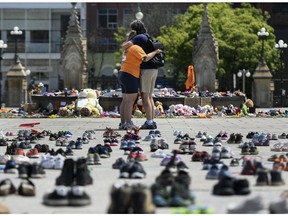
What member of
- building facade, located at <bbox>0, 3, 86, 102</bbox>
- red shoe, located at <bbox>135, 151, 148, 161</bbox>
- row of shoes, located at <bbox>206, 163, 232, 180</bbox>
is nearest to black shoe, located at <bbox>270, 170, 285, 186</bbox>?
row of shoes, located at <bbox>206, 163, 232, 180</bbox>

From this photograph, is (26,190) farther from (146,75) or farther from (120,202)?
(146,75)

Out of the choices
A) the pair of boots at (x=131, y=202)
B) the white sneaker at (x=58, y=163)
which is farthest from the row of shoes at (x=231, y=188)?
the white sneaker at (x=58, y=163)

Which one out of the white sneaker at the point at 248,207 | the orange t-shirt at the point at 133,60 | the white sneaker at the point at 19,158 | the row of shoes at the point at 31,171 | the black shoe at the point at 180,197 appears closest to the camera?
the white sneaker at the point at 248,207

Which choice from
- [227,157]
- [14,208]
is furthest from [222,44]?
[14,208]

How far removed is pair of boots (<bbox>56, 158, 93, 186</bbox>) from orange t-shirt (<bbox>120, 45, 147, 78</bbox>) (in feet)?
28.3

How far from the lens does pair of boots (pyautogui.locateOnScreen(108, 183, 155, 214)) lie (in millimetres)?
5648

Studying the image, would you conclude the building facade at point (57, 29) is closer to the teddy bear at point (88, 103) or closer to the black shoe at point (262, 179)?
the teddy bear at point (88, 103)

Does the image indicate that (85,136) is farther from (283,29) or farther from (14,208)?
(283,29)

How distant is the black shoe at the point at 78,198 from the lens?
244 inches

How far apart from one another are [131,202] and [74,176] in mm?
1837

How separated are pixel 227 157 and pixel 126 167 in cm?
230

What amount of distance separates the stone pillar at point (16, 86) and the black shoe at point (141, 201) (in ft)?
136

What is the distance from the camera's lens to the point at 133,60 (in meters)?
16.1

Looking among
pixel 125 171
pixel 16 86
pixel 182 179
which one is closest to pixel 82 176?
pixel 125 171
